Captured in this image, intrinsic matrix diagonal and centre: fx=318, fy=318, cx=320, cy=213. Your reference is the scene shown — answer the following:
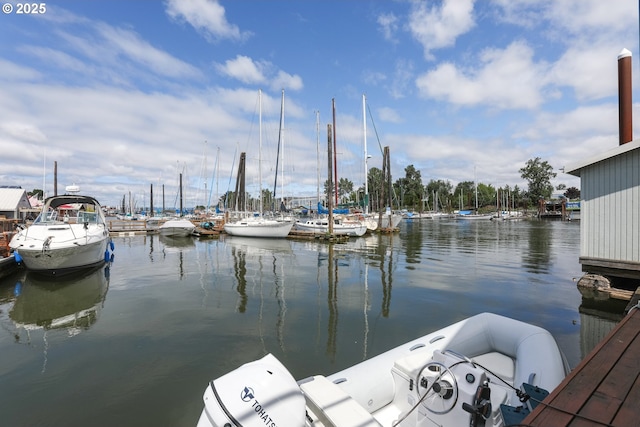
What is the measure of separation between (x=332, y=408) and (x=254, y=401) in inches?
22.8

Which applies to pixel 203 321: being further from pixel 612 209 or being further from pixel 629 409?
pixel 612 209

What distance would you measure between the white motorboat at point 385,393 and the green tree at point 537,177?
8875cm

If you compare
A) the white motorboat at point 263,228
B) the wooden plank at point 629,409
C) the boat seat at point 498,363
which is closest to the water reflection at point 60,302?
the boat seat at point 498,363

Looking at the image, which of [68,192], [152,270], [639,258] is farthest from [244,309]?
[68,192]

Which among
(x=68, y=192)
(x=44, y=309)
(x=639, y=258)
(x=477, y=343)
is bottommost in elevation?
(x=44, y=309)

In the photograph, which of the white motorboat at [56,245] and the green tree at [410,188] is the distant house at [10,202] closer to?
the white motorboat at [56,245]

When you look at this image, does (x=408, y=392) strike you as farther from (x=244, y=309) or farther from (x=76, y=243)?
(x=76, y=243)

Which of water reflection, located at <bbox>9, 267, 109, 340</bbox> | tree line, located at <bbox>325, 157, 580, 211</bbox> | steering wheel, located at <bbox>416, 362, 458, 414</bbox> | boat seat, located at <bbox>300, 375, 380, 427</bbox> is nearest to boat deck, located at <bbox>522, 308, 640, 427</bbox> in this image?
steering wheel, located at <bbox>416, 362, 458, 414</bbox>

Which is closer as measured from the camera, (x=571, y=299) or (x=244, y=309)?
(x=244, y=309)

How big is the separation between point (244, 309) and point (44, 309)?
16.4 ft

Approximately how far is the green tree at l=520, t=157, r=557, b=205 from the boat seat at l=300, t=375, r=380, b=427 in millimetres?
89905

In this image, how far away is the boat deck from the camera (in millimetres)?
1841

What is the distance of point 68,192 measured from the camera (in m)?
14.4

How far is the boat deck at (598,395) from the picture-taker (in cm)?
184
